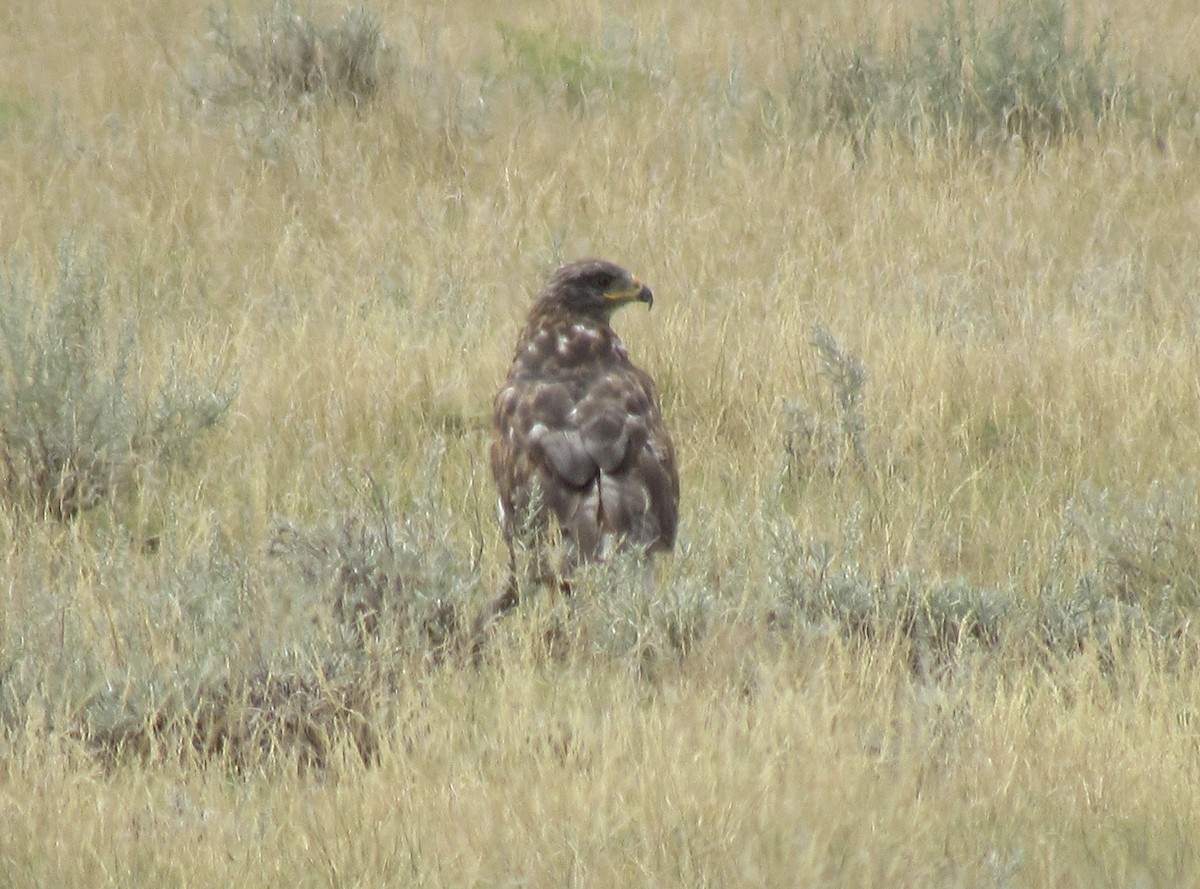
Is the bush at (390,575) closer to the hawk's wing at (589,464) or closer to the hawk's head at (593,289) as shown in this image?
the hawk's wing at (589,464)

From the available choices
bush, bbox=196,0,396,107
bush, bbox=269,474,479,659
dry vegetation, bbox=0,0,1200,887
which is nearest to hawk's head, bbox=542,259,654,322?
dry vegetation, bbox=0,0,1200,887

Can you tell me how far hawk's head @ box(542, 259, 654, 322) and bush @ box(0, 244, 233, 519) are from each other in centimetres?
135

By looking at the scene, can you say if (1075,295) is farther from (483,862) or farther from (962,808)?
(483,862)

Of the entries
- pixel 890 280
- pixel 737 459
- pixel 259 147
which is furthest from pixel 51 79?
pixel 737 459

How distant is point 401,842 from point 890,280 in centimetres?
521

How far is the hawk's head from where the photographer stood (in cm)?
636

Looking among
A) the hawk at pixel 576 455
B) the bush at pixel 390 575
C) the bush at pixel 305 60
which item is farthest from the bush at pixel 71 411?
the bush at pixel 305 60

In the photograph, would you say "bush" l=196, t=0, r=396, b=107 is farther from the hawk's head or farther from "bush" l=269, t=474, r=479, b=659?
"bush" l=269, t=474, r=479, b=659

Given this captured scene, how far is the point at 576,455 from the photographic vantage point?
18.7 feet

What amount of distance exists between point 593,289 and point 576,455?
93cm

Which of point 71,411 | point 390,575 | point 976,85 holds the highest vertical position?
point 976,85

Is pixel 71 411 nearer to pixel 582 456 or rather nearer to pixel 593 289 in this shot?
pixel 593 289

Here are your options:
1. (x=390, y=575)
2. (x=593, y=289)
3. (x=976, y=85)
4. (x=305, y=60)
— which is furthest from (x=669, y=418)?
(x=305, y=60)

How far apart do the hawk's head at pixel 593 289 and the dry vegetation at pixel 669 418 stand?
0.63m
